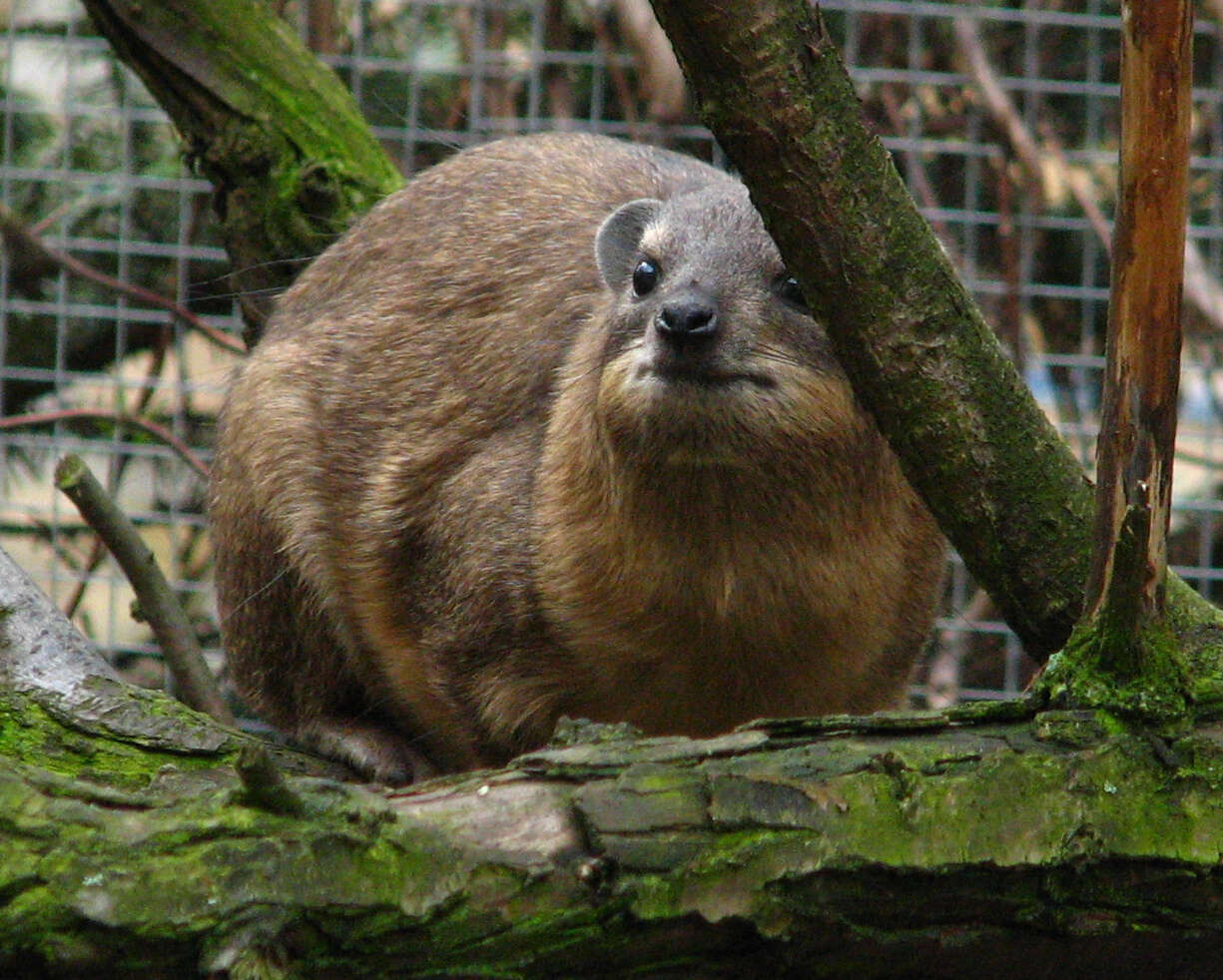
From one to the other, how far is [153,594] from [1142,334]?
2.55 m

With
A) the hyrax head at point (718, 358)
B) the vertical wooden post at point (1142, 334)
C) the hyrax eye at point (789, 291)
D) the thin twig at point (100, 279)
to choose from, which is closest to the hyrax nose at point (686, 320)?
the hyrax head at point (718, 358)

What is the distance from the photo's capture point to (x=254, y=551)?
4.30 metres

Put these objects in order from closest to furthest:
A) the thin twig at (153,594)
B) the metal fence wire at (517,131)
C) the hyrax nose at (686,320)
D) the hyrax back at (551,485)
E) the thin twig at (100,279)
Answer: the hyrax nose at (686,320) → the hyrax back at (551,485) → the thin twig at (153,594) → the thin twig at (100,279) → the metal fence wire at (517,131)

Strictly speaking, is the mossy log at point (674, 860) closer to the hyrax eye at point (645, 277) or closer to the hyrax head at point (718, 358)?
the hyrax head at point (718, 358)

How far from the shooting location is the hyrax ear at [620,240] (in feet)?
12.7

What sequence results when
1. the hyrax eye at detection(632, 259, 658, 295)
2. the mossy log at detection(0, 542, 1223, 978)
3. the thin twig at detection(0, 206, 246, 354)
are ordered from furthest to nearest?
the thin twig at detection(0, 206, 246, 354) < the hyrax eye at detection(632, 259, 658, 295) < the mossy log at detection(0, 542, 1223, 978)

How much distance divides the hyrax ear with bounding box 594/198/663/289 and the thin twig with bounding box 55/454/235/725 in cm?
123

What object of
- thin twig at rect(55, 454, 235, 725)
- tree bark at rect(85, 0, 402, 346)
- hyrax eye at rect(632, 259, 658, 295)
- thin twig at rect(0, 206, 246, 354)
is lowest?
thin twig at rect(55, 454, 235, 725)

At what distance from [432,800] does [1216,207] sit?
5.47 metres

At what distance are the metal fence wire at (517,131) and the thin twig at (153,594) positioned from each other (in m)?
2.34

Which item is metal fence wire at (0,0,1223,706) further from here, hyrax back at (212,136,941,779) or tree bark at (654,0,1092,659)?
tree bark at (654,0,1092,659)

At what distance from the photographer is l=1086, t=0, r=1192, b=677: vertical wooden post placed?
2.27 meters

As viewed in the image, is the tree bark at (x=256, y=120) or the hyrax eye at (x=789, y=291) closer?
the hyrax eye at (x=789, y=291)

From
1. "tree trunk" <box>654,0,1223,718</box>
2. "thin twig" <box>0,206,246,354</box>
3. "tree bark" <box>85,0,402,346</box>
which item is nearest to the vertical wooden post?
"tree trunk" <box>654,0,1223,718</box>
